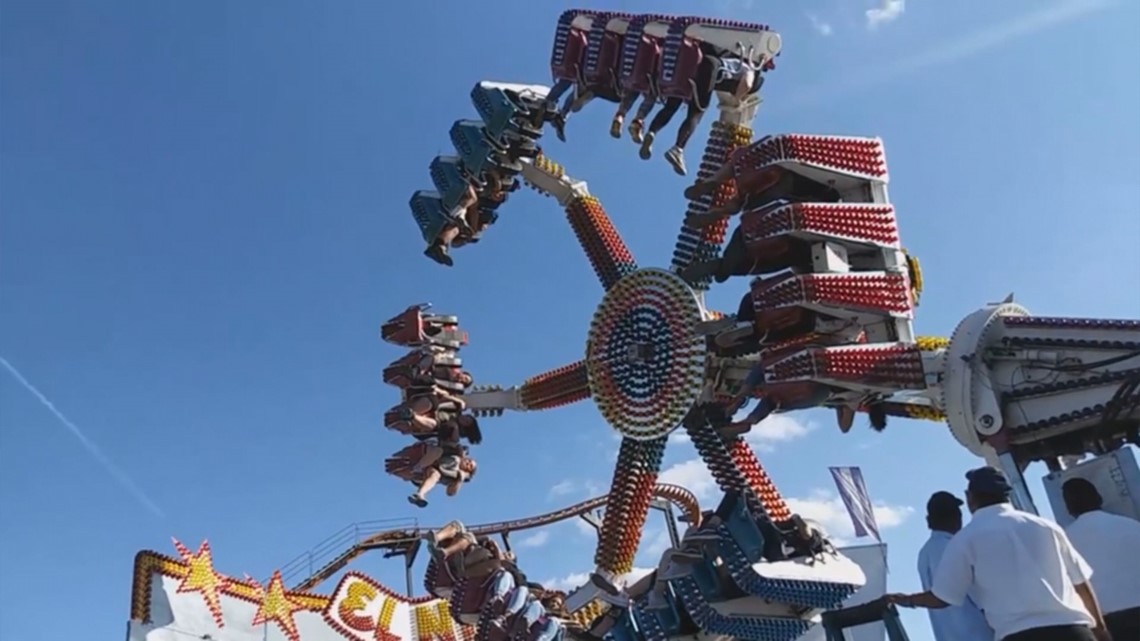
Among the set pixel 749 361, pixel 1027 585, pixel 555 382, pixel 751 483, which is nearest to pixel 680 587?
pixel 751 483

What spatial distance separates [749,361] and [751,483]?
1454 mm

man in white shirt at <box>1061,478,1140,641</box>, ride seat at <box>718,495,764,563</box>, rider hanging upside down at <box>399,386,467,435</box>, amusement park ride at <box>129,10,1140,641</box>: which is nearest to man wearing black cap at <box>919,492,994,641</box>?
man in white shirt at <box>1061,478,1140,641</box>

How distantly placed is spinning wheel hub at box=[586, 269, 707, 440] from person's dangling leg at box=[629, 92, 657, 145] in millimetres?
1477

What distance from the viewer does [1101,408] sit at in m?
7.58

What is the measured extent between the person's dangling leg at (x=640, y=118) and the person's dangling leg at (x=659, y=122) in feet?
0.39

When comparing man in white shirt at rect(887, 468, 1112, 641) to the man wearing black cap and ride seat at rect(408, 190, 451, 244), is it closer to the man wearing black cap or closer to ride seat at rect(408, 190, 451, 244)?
the man wearing black cap

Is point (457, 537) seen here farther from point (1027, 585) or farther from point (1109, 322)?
point (1027, 585)

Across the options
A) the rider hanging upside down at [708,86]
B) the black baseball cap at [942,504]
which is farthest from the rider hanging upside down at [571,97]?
the black baseball cap at [942,504]

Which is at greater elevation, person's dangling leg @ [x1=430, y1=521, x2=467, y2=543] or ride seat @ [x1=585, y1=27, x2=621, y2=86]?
ride seat @ [x1=585, y1=27, x2=621, y2=86]

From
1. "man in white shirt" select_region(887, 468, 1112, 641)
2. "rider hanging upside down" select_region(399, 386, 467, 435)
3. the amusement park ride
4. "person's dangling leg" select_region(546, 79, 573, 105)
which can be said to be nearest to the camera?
"man in white shirt" select_region(887, 468, 1112, 641)

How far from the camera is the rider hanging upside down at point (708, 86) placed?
10352mm

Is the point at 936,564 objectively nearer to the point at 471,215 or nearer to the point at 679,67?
the point at 679,67

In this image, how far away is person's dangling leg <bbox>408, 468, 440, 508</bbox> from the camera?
491 inches

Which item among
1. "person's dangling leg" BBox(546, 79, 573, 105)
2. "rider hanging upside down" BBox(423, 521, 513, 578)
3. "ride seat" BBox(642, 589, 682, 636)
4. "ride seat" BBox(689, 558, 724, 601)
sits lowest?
"ride seat" BBox(642, 589, 682, 636)
